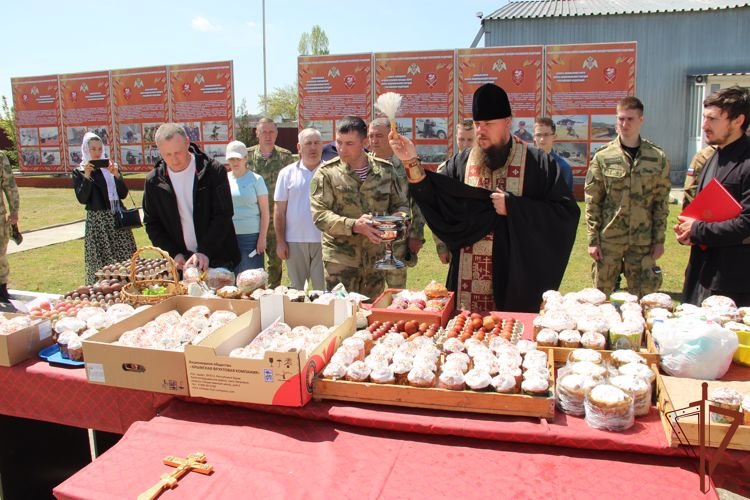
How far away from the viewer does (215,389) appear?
2.18 metres

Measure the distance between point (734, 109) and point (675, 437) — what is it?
2.60m

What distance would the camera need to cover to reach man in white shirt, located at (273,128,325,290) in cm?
532

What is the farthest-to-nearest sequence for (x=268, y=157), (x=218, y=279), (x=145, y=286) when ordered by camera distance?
(x=268, y=157) → (x=218, y=279) → (x=145, y=286)

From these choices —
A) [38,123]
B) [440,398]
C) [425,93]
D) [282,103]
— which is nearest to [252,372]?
[440,398]

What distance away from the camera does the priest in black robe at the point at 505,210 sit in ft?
10.9

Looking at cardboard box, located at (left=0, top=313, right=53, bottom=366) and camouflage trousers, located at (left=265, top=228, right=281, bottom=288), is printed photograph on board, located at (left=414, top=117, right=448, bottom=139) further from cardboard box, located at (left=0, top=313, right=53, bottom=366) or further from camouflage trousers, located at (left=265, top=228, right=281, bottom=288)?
cardboard box, located at (left=0, top=313, right=53, bottom=366)

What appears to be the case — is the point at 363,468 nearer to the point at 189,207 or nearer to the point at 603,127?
the point at 189,207

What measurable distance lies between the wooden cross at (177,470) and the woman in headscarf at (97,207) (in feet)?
15.2

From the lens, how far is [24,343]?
2.71m

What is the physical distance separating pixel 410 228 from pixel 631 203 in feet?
6.21

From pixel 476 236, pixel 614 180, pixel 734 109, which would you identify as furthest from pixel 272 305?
pixel 614 180

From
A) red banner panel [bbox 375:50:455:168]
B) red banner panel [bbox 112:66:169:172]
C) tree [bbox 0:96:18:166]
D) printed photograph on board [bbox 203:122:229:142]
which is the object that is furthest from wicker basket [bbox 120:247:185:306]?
tree [bbox 0:96:18:166]

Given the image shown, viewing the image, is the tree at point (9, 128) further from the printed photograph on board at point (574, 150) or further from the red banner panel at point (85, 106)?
the printed photograph on board at point (574, 150)

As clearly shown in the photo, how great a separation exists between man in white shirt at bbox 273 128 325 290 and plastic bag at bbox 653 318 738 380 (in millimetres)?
3546
